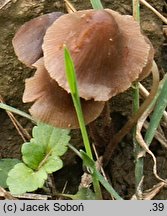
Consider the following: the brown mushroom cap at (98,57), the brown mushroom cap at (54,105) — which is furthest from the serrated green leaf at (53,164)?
the brown mushroom cap at (98,57)

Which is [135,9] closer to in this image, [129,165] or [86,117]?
[86,117]

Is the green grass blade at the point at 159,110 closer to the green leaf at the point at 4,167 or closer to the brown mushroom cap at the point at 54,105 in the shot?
the brown mushroom cap at the point at 54,105

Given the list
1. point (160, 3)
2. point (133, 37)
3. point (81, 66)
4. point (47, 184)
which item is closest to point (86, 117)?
point (81, 66)

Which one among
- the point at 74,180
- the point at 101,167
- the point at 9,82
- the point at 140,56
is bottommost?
the point at 74,180

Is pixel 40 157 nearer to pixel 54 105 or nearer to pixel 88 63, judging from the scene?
pixel 54 105

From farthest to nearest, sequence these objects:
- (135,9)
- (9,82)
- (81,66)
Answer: (9,82) < (135,9) < (81,66)

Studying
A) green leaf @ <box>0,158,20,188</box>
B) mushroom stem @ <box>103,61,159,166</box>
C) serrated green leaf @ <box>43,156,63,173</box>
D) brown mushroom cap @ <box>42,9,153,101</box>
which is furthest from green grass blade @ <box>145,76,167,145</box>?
green leaf @ <box>0,158,20,188</box>
